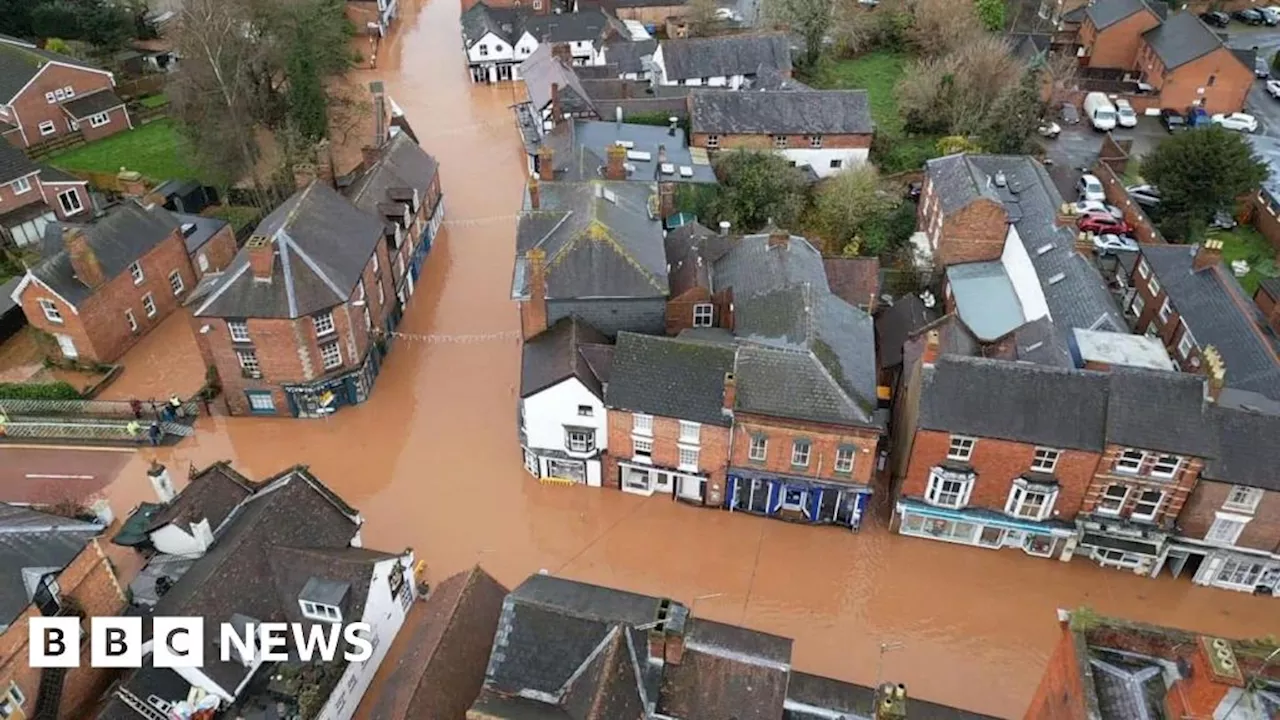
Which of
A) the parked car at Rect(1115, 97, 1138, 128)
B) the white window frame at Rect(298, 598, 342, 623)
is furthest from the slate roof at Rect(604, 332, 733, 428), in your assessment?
the parked car at Rect(1115, 97, 1138, 128)

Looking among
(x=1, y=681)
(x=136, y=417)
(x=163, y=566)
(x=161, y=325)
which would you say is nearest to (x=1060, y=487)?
(x=163, y=566)

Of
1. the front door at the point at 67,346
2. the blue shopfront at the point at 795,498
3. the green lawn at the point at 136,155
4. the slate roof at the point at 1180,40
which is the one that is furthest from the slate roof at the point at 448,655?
the slate roof at the point at 1180,40

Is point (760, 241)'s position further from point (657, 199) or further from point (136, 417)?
point (136, 417)

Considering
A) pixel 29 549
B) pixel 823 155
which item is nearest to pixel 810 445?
pixel 29 549

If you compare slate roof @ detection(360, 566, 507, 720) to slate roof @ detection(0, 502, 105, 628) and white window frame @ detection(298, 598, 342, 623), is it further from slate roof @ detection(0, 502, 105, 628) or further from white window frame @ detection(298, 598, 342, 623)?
slate roof @ detection(0, 502, 105, 628)

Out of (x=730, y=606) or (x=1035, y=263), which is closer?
(x=730, y=606)

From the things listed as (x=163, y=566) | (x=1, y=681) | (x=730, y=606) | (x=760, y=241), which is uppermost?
(x=760, y=241)

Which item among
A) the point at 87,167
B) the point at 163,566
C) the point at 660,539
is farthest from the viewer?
the point at 87,167
